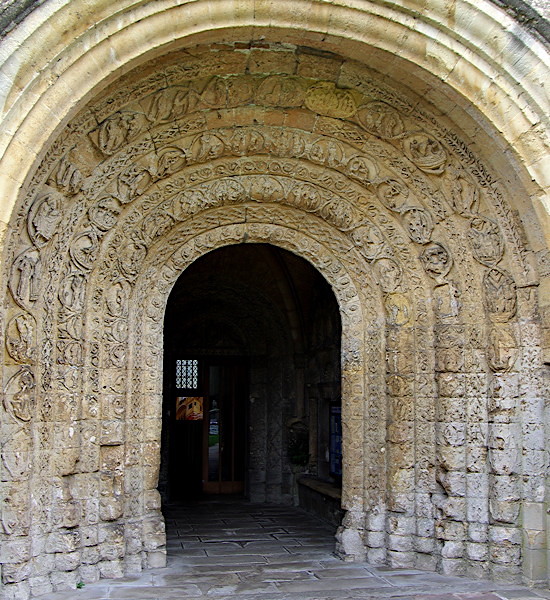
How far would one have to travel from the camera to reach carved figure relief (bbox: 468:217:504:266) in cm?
552

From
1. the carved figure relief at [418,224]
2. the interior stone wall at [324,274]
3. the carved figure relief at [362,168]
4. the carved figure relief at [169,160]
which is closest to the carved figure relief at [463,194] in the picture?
the interior stone wall at [324,274]

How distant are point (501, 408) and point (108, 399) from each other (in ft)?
Answer: 9.81

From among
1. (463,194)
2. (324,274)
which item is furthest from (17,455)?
(463,194)

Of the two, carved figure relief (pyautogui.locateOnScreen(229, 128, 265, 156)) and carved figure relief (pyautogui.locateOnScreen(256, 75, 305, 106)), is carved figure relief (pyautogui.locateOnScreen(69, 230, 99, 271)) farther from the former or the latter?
carved figure relief (pyautogui.locateOnScreen(256, 75, 305, 106))

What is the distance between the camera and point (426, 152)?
223 inches

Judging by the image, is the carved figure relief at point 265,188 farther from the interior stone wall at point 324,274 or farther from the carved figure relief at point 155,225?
the carved figure relief at point 155,225

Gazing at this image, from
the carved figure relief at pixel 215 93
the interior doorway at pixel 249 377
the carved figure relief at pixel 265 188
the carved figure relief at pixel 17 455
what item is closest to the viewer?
the carved figure relief at pixel 17 455

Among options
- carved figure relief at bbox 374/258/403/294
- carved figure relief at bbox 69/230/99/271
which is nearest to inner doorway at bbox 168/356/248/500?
carved figure relief at bbox 374/258/403/294

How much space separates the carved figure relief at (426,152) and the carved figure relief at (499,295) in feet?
3.06

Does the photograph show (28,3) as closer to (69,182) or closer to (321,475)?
(69,182)

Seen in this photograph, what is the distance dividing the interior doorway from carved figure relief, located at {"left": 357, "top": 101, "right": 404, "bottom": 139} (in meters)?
3.10

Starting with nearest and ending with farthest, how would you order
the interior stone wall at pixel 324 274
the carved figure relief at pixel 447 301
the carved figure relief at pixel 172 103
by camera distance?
the interior stone wall at pixel 324 274 → the carved figure relief at pixel 172 103 → the carved figure relief at pixel 447 301

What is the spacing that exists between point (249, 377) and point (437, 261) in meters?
4.48

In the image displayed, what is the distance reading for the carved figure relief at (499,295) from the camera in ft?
17.9
